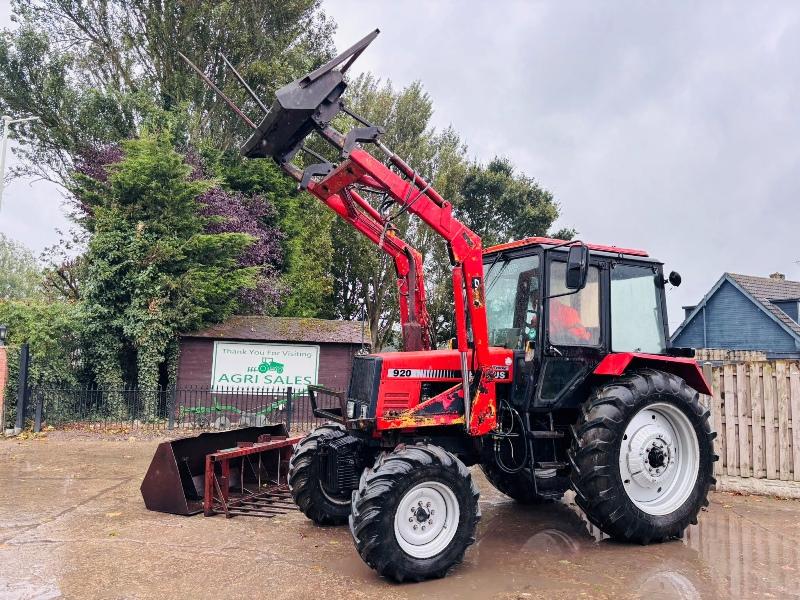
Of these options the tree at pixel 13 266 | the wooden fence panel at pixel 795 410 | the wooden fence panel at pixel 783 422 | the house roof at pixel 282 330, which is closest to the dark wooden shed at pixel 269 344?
the house roof at pixel 282 330

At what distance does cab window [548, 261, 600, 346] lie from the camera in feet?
20.0

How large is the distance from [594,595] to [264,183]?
19.8 meters

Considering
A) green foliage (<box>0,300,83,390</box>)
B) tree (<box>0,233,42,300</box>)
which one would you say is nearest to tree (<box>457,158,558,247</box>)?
green foliage (<box>0,300,83,390</box>)

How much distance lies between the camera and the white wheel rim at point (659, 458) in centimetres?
596

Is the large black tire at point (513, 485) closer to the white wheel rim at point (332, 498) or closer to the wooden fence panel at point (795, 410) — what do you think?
the white wheel rim at point (332, 498)

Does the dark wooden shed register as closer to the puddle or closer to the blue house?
the puddle

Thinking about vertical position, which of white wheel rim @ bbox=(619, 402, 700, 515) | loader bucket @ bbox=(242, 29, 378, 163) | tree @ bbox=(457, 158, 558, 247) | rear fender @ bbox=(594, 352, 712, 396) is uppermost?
tree @ bbox=(457, 158, 558, 247)

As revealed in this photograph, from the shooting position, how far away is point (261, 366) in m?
15.8

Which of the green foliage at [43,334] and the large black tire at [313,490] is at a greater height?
the green foliage at [43,334]

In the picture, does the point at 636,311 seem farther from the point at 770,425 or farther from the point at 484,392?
Result: the point at 770,425

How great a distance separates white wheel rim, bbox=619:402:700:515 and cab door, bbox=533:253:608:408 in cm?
68

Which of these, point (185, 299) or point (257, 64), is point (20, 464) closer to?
point (185, 299)

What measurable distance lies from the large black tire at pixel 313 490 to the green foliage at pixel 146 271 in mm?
10170

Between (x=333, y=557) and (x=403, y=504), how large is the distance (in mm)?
1031
